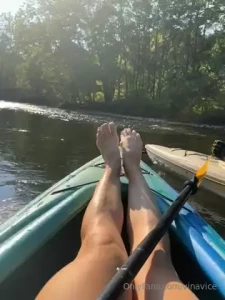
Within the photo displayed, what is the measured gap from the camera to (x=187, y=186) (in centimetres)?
220

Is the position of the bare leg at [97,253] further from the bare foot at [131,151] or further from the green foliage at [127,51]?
the green foliage at [127,51]

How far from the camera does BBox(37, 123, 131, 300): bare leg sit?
1422 mm

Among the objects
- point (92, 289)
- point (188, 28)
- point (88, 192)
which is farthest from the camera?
point (188, 28)

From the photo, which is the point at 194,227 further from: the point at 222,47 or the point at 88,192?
the point at 222,47

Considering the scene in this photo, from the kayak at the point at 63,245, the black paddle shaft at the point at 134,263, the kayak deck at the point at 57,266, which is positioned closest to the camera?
the black paddle shaft at the point at 134,263

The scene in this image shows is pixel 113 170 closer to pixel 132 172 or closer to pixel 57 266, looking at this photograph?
pixel 132 172

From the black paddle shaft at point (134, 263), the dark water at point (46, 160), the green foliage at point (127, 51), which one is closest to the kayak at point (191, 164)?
the dark water at point (46, 160)

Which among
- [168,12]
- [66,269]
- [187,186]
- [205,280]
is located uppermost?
[168,12]

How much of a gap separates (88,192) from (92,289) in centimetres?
110

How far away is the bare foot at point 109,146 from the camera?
2889mm

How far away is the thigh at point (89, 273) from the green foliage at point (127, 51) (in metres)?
26.3

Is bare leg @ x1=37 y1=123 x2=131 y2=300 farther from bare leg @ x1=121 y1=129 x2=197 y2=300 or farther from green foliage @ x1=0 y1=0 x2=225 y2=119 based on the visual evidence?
green foliage @ x1=0 y1=0 x2=225 y2=119

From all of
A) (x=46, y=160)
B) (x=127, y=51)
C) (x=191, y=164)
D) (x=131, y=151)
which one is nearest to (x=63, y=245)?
(x=131, y=151)

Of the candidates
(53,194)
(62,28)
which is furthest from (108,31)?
(53,194)
